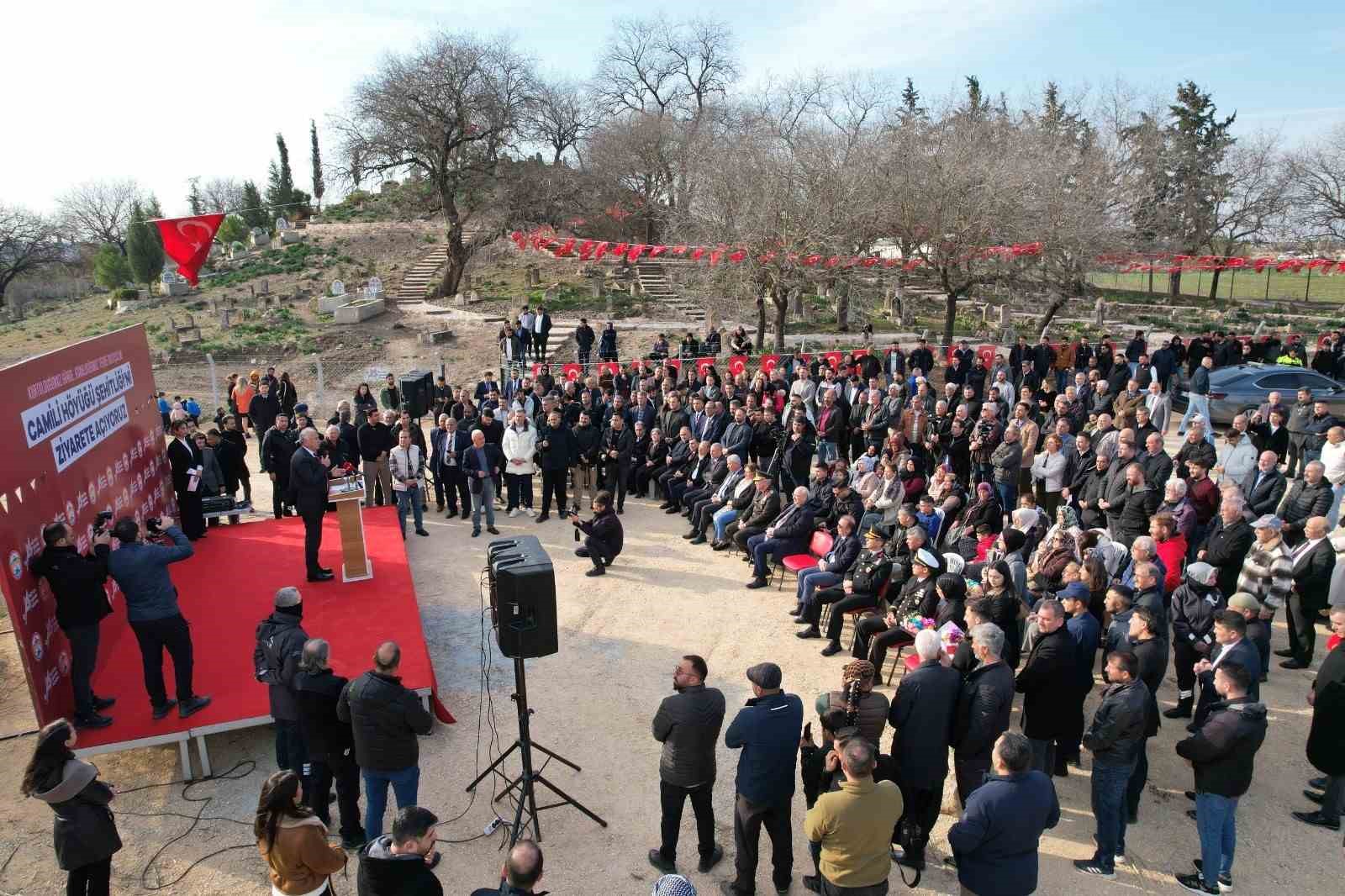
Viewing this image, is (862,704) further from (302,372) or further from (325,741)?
(302,372)

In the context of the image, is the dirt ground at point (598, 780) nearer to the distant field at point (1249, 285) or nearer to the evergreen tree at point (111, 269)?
the distant field at point (1249, 285)

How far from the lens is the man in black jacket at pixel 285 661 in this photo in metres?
5.26

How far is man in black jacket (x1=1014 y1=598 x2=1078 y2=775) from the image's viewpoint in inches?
206

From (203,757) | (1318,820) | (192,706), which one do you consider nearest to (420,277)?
(192,706)

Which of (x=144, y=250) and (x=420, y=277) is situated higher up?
(x=144, y=250)

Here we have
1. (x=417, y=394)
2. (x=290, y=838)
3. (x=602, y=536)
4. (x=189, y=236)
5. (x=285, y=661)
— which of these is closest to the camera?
(x=290, y=838)

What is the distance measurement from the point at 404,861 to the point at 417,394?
1417 centimetres

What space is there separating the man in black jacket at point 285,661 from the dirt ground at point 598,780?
69 cm

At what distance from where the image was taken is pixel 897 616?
706cm

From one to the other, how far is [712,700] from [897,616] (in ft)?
9.52

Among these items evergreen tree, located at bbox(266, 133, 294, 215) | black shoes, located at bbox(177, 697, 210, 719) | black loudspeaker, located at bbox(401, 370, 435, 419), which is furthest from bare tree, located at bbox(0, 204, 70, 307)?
black shoes, located at bbox(177, 697, 210, 719)

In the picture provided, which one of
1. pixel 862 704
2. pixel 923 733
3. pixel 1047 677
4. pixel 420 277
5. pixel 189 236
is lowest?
pixel 923 733

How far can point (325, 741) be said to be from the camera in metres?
5.14

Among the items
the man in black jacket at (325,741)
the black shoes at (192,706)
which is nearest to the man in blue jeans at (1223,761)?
the man in black jacket at (325,741)
